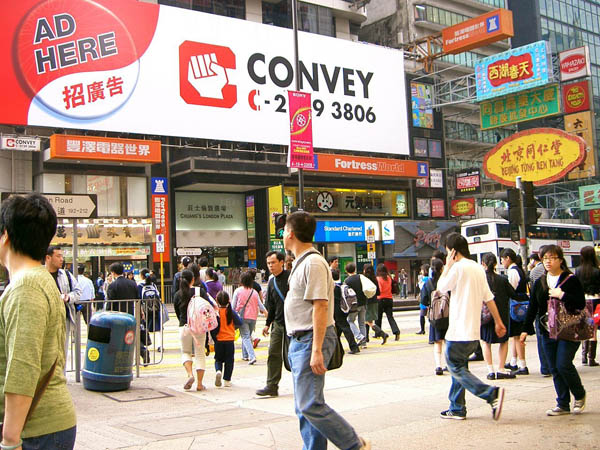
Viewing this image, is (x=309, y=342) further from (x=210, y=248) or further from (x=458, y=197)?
(x=458, y=197)

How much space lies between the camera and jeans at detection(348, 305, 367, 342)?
13477 millimetres

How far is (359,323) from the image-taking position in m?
13.7

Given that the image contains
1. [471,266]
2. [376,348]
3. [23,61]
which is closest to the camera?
[471,266]

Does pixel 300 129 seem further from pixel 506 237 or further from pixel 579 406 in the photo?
pixel 506 237

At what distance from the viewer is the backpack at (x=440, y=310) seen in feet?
30.5

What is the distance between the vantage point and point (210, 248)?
3934 centimetres

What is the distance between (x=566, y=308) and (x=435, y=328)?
3.00 meters

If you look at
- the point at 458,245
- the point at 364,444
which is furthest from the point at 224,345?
the point at 364,444

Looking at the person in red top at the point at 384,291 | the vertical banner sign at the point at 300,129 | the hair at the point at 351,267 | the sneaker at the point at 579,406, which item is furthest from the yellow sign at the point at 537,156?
the sneaker at the point at 579,406

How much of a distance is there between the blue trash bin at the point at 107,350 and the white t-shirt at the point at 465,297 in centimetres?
431

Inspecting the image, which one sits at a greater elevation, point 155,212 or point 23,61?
point 23,61

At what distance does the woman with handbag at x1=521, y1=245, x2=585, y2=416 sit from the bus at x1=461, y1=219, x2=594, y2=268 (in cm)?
2695

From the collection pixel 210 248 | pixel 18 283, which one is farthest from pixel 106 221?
pixel 18 283

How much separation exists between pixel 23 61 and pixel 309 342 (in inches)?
1190
